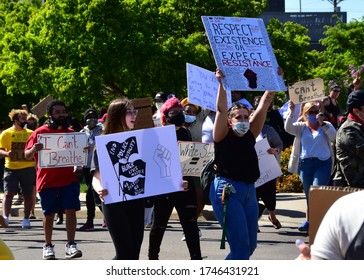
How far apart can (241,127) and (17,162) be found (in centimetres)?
723

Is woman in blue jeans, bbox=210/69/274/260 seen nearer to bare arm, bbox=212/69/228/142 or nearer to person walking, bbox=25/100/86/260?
bare arm, bbox=212/69/228/142

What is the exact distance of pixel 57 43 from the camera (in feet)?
146

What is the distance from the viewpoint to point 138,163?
8.16m

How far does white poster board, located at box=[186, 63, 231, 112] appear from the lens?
37.1ft

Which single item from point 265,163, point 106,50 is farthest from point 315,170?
point 106,50

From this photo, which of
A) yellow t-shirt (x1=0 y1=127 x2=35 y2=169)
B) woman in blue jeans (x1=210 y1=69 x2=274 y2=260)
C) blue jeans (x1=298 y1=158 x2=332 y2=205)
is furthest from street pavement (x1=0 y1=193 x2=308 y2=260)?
woman in blue jeans (x1=210 y1=69 x2=274 y2=260)

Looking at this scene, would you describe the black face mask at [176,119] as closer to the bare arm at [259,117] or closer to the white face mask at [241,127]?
the bare arm at [259,117]

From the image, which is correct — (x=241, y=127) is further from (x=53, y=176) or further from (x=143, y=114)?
(x=53, y=176)

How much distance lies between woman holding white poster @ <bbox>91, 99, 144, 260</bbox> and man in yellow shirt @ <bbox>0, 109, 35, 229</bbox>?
6.28 m

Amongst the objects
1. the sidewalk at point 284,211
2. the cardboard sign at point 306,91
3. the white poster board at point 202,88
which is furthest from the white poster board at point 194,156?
the sidewalk at point 284,211

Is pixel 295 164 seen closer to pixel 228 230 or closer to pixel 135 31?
pixel 228 230

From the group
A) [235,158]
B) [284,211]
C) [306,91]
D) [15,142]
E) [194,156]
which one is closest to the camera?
[235,158]

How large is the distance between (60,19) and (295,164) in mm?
32170
